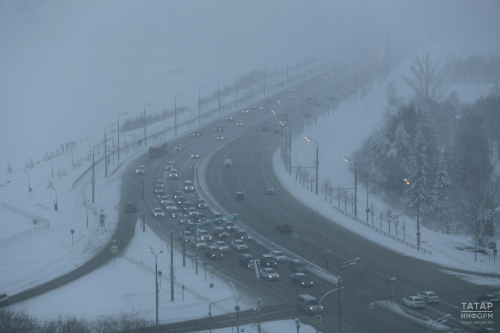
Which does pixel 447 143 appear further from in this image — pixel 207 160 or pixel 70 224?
pixel 70 224

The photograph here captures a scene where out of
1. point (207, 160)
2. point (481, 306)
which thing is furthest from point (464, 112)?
point (481, 306)

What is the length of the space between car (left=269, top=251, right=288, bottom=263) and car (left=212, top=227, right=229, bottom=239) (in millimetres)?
4905

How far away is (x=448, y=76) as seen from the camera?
353ft

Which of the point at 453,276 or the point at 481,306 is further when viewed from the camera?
the point at 453,276

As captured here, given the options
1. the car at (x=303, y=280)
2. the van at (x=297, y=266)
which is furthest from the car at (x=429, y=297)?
the van at (x=297, y=266)

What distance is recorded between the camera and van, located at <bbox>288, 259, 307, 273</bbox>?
32.0 meters

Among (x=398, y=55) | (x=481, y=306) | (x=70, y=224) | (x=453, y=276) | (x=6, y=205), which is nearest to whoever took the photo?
(x=481, y=306)

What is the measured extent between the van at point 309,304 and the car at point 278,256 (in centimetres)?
718

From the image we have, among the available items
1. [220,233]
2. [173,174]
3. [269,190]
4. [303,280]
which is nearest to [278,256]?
[303,280]

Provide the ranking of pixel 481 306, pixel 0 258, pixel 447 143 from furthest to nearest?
pixel 447 143 < pixel 0 258 < pixel 481 306

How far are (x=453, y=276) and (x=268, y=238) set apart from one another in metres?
12.3

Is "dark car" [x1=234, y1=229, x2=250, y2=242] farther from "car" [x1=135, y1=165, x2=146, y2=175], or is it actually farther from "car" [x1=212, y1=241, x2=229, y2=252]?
"car" [x1=135, y1=165, x2=146, y2=175]

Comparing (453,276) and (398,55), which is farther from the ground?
(398,55)

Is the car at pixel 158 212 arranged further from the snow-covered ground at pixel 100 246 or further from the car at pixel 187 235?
the car at pixel 187 235
